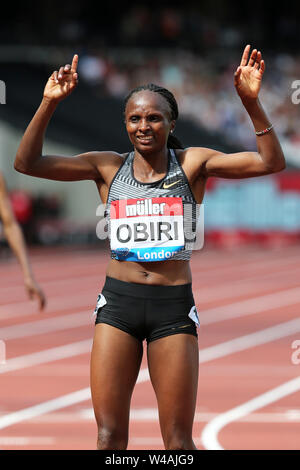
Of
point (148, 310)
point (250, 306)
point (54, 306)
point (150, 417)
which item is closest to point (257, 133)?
point (148, 310)

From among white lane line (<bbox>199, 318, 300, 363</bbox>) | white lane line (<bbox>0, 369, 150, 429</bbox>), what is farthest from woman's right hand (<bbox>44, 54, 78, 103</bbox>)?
white lane line (<bbox>199, 318, 300, 363</bbox>)

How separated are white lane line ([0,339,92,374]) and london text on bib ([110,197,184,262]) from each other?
4276 mm

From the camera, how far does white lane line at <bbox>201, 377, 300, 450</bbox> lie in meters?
6.11

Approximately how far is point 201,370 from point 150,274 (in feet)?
14.0

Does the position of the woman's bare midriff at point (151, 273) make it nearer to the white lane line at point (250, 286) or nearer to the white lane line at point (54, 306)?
the white lane line at point (54, 306)

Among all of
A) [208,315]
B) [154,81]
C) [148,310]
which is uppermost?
[154,81]

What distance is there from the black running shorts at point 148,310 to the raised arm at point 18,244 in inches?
53.7

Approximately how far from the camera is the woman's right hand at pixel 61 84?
4.30 meters

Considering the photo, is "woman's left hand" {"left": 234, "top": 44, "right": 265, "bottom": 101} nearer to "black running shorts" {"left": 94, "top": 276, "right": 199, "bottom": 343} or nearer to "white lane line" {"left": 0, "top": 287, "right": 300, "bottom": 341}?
"black running shorts" {"left": 94, "top": 276, "right": 199, "bottom": 343}

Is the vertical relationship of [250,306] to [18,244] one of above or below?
above

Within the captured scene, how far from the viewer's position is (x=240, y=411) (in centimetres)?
698

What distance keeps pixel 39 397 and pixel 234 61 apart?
2356 centimetres

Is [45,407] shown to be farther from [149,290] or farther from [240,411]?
[149,290]
